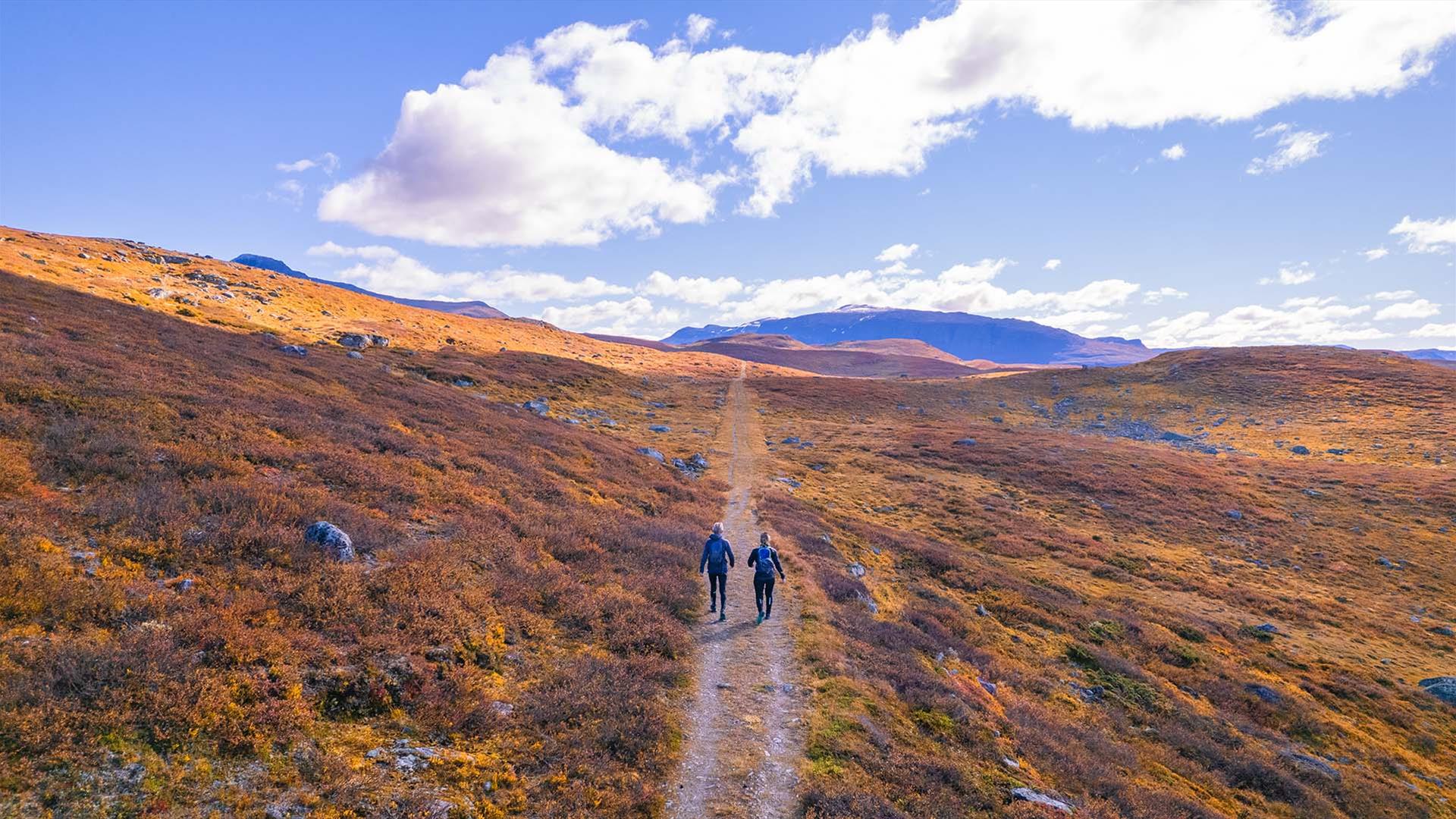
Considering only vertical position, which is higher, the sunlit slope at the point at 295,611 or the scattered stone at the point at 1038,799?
the sunlit slope at the point at 295,611

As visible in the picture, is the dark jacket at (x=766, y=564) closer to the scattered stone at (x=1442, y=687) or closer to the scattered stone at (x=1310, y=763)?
the scattered stone at (x=1310, y=763)

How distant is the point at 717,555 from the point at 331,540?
914cm

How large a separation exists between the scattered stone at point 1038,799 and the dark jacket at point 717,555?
808cm

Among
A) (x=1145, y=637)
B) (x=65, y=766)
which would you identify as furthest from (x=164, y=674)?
(x=1145, y=637)

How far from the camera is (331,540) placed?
1184cm

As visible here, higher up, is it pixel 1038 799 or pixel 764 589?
pixel 764 589

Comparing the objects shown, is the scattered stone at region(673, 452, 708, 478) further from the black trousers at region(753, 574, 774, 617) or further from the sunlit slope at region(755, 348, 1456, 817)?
the black trousers at region(753, 574, 774, 617)

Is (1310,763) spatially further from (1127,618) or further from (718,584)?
(718,584)

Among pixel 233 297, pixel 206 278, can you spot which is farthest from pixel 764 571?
pixel 206 278

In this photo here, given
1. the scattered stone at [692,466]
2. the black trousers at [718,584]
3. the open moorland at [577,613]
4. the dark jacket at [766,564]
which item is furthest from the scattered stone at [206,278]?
the dark jacket at [766,564]

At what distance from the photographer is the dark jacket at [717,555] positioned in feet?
50.9

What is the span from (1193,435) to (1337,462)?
46.0 ft

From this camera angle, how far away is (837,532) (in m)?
27.5

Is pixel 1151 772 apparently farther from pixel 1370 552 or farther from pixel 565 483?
pixel 1370 552
